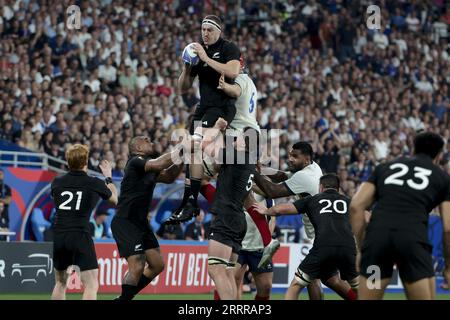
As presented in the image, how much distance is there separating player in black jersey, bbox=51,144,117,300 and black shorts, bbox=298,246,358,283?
2.90 metres

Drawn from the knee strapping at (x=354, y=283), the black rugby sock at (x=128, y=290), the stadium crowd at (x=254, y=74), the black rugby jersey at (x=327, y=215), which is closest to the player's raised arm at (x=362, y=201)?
the black rugby jersey at (x=327, y=215)

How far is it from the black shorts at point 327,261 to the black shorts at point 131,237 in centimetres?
216

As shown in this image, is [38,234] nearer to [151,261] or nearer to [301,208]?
[151,261]

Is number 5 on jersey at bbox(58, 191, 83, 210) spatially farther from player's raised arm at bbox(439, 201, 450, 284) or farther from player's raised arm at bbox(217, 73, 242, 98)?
player's raised arm at bbox(439, 201, 450, 284)

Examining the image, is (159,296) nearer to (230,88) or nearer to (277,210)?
(277,210)

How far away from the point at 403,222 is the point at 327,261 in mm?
4095

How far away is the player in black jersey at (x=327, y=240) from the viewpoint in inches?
511

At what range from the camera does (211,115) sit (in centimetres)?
1146

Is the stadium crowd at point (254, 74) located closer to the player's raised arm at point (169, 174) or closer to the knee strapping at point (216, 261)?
the player's raised arm at point (169, 174)

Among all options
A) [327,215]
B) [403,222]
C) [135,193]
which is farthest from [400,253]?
[135,193]

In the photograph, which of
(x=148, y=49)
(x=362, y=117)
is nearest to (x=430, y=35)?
(x=362, y=117)

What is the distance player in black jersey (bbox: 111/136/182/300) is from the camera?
43.0 ft

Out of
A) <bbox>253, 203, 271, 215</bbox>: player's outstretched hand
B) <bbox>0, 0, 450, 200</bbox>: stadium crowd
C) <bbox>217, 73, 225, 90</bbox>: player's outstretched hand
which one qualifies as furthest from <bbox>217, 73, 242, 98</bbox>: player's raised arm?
<bbox>0, 0, 450, 200</bbox>: stadium crowd
